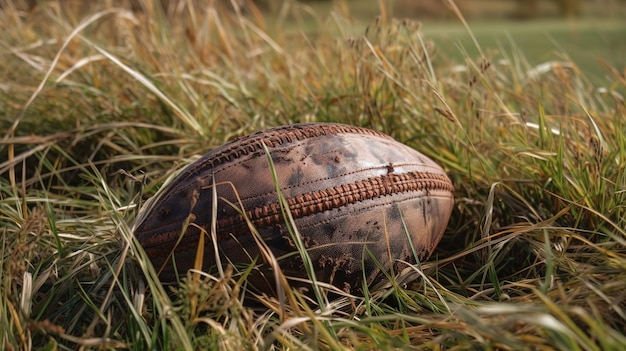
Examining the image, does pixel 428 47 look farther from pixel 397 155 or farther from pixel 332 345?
pixel 332 345

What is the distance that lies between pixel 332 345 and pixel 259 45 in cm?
294

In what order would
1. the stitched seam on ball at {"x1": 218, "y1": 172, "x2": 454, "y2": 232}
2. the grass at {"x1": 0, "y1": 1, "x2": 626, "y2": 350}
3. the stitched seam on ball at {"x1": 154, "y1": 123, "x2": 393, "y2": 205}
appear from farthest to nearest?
the stitched seam on ball at {"x1": 154, "y1": 123, "x2": 393, "y2": 205}, the stitched seam on ball at {"x1": 218, "y1": 172, "x2": 454, "y2": 232}, the grass at {"x1": 0, "y1": 1, "x2": 626, "y2": 350}

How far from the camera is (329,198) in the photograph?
1.83 m

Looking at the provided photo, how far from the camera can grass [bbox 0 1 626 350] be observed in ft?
5.21

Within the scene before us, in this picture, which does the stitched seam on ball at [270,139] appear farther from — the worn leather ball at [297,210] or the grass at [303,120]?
the grass at [303,120]

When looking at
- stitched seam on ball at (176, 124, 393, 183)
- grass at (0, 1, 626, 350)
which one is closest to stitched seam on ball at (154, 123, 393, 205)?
stitched seam on ball at (176, 124, 393, 183)

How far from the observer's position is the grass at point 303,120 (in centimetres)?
159

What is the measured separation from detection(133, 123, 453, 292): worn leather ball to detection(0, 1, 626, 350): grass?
0.07 metres

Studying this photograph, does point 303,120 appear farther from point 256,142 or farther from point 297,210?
point 297,210

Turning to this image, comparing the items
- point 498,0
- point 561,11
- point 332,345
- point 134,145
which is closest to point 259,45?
point 134,145

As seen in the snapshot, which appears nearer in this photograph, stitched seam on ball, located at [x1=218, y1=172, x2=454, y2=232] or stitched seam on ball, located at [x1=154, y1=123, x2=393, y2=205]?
stitched seam on ball, located at [x1=218, y1=172, x2=454, y2=232]

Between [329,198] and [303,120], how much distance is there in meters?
0.96

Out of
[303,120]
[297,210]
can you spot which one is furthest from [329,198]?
[303,120]

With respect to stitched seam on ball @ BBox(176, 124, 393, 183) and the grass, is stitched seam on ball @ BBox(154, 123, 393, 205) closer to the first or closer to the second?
stitched seam on ball @ BBox(176, 124, 393, 183)
